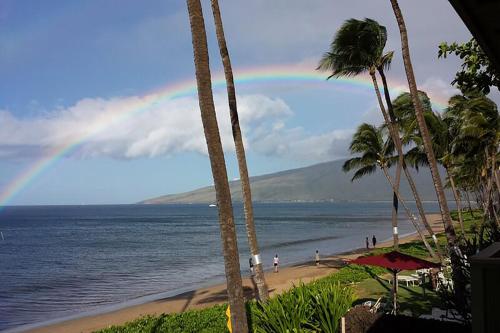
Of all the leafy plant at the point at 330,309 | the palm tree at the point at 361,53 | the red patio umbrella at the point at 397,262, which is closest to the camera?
the leafy plant at the point at 330,309

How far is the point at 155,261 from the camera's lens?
154 feet

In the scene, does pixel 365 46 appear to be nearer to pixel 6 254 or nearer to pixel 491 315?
pixel 491 315

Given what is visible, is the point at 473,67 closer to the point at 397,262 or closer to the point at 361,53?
the point at 397,262

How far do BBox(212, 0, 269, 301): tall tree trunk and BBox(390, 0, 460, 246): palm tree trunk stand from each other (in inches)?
222

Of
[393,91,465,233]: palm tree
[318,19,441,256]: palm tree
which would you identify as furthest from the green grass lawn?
[393,91,465,233]: palm tree

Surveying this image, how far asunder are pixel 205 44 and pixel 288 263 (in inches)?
1390

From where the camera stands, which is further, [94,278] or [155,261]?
[155,261]

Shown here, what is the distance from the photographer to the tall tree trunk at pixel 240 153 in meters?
11.1

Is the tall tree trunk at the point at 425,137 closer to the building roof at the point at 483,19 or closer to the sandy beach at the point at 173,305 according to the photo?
the sandy beach at the point at 173,305

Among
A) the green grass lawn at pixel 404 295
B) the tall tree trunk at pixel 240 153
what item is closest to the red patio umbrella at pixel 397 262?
the green grass lawn at pixel 404 295

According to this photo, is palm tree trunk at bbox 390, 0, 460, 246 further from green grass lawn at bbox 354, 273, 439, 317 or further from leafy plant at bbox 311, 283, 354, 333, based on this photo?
leafy plant at bbox 311, 283, 354, 333

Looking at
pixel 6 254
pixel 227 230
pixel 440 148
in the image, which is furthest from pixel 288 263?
pixel 6 254

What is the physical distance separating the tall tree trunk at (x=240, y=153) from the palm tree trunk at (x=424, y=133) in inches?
222

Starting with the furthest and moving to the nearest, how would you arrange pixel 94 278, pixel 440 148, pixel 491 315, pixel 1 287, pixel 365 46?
pixel 94 278, pixel 1 287, pixel 440 148, pixel 365 46, pixel 491 315
